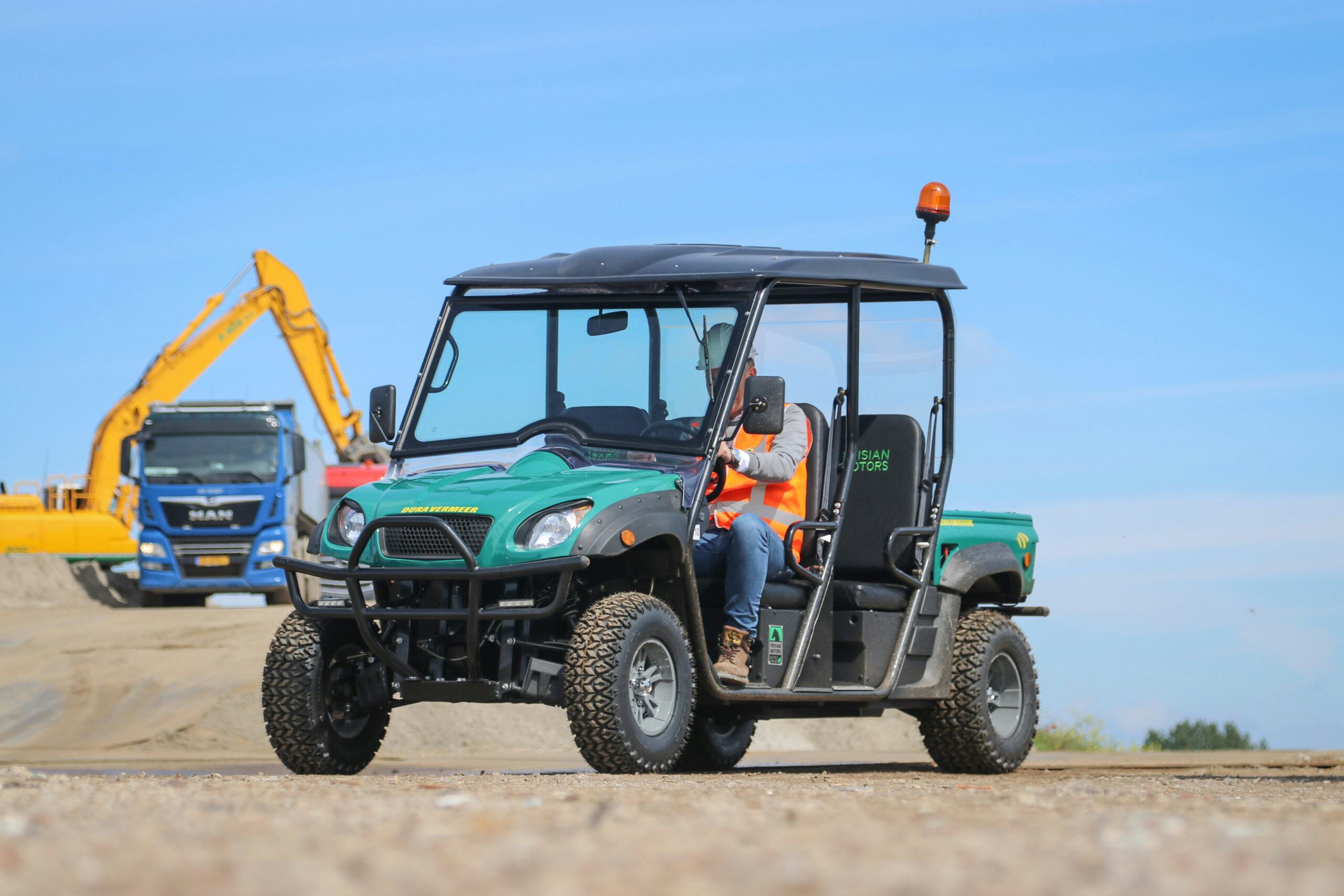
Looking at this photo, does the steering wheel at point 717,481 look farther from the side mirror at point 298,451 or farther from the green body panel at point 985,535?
the side mirror at point 298,451

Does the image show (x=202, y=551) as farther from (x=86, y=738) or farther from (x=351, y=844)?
(x=351, y=844)

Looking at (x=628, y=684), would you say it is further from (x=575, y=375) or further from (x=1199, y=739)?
(x=1199, y=739)

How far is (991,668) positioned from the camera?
34.8 feet

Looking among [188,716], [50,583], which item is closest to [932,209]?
[188,716]

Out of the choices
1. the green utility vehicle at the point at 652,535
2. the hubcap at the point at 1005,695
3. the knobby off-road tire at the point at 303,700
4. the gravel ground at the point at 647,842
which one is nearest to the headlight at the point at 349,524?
the green utility vehicle at the point at 652,535

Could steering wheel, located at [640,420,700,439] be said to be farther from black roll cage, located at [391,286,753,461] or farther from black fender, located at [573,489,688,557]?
black fender, located at [573,489,688,557]

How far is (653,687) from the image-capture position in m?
7.79

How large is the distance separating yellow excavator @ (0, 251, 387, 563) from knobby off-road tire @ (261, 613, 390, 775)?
67.0 feet

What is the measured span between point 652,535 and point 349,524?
150cm

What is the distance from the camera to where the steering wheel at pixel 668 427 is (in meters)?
8.42

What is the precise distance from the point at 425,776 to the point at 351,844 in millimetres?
4205

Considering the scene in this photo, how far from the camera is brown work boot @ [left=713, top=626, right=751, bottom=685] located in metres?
8.32

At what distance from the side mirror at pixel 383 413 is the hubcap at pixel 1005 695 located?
164 inches

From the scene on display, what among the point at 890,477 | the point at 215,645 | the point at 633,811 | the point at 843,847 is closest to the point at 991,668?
the point at 890,477
